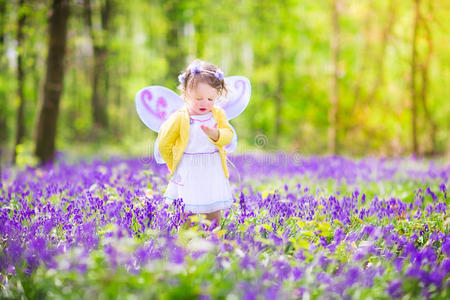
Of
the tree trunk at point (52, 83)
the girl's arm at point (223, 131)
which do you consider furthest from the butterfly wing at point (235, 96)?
the tree trunk at point (52, 83)

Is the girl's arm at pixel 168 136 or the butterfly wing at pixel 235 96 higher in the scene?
the butterfly wing at pixel 235 96

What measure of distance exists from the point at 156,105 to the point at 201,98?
53cm

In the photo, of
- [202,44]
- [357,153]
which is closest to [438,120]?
[357,153]

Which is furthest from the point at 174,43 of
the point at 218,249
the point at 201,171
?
the point at 218,249

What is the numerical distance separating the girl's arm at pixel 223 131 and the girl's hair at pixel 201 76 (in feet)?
0.71

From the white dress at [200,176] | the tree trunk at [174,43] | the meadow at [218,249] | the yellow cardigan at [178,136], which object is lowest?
the meadow at [218,249]

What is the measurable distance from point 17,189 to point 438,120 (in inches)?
603

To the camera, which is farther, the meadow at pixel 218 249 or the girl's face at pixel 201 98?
the girl's face at pixel 201 98

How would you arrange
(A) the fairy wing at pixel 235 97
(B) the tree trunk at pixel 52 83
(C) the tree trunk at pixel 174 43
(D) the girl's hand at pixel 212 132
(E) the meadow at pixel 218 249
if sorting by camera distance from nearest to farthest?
(E) the meadow at pixel 218 249, (D) the girl's hand at pixel 212 132, (A) the fairy wing at pixel 235 97, (B) the tree trunk at pixel 52 83, (C) the tree trunk at pixel 174 43

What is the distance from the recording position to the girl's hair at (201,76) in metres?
3.12

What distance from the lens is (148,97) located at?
346 cm

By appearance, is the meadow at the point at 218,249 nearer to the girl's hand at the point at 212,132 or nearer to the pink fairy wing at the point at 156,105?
the girl's hand at the point at 212,132

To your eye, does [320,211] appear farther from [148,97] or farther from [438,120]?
[438,120]

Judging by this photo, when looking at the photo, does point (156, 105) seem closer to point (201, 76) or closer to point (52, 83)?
point (201, 76)
